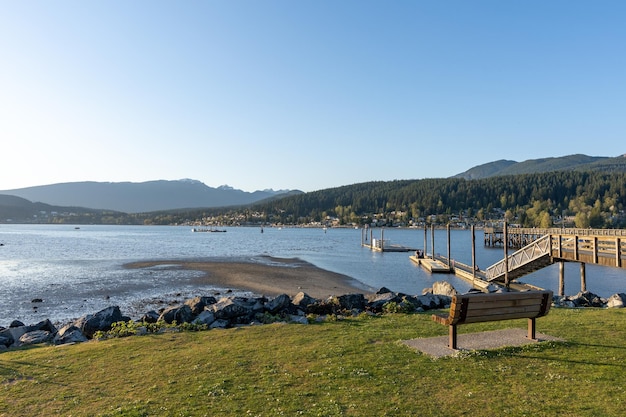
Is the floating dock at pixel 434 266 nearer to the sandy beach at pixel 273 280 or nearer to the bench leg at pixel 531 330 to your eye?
the sandy beach at pixel 273 280

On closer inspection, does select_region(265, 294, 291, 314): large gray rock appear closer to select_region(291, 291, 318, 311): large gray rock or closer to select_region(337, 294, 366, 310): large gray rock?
select_region(291, 291, 318, 311): large gray rock

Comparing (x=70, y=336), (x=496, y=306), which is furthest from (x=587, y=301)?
(x=70, y=336)

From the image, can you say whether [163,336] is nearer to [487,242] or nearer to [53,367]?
[53,367]

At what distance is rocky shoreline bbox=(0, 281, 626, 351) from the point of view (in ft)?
42.1

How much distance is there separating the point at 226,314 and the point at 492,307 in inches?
351

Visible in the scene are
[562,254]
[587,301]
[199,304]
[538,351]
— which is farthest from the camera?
[562,254]

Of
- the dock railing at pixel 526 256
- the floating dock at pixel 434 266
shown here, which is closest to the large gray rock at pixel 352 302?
the dock railing at pixel 526 256

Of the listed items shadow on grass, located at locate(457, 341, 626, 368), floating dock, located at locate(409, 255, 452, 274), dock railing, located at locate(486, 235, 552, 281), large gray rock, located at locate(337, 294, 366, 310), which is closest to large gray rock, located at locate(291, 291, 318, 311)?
large gray rock, located at locate(337, 294, 366, 310)

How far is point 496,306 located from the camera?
Result: 29.2 ft

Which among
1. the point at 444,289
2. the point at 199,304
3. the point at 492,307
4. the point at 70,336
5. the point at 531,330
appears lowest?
the point at 444,289

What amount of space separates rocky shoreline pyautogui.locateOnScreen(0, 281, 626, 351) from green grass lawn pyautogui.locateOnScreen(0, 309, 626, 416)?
1776 mm

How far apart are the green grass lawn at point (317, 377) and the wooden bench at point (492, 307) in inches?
26.4

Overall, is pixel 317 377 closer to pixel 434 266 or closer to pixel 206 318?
pixel 206 318

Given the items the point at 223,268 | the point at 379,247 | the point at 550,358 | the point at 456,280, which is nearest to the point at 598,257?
the point at 456,280
